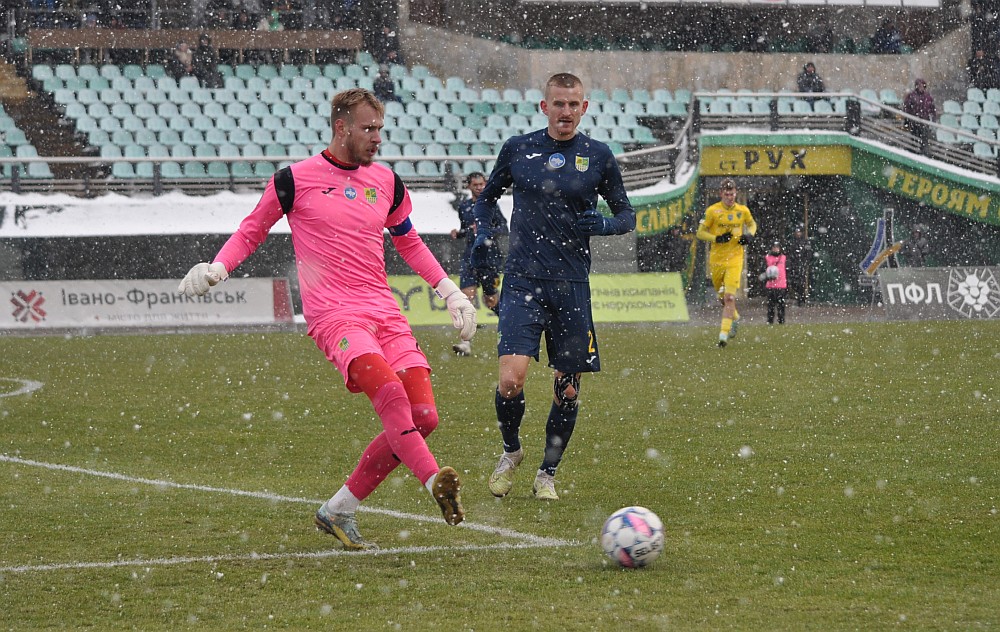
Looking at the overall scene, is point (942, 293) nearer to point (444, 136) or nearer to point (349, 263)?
point (444, 136)

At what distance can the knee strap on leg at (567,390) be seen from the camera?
7.31m

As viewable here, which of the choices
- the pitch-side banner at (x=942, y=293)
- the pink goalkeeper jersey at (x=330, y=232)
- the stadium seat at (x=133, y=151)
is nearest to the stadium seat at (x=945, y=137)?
the pitch-side banner at (x=942, y=293)

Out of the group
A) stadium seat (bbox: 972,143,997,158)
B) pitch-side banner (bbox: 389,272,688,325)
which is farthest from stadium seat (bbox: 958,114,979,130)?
pitch-side banner (bbox: 389,272,688,325)

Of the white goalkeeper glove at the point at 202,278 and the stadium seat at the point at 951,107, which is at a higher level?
the stadium seat at the point at 951,107

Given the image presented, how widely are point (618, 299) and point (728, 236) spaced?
560cm

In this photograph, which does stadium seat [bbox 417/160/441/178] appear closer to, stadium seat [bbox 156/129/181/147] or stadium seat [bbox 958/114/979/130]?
stadium seat [bbox 156/129/181/147]

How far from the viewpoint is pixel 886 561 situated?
5.54m

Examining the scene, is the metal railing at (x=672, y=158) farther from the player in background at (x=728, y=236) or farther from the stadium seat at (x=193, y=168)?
the player in background at (x=728, y=236)

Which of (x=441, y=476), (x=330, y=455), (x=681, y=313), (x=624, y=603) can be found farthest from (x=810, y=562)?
(x=681, y=313)

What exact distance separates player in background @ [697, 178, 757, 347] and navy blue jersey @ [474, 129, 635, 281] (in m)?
9.94

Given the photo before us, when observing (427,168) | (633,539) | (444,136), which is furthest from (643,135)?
(633,539)

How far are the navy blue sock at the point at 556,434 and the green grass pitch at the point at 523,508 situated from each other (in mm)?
227

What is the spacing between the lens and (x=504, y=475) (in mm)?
7270

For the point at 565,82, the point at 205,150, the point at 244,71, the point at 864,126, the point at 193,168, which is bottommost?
the point at 193,168
